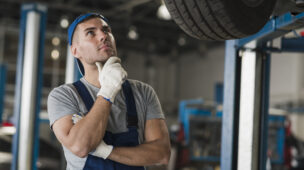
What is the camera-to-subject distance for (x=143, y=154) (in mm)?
1655

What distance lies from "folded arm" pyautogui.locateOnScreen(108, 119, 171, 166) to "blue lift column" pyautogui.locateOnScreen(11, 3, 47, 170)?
2.76 meters

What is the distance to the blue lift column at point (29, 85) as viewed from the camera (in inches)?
164

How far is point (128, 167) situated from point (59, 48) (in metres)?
13.9

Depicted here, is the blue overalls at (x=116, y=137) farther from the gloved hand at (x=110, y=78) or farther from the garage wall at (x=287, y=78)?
the garage wall at (x=287, y=78)

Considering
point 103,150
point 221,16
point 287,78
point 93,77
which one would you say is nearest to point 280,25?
point 221,16

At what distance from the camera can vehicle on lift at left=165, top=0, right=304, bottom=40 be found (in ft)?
4.85

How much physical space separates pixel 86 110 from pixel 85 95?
0.25ft

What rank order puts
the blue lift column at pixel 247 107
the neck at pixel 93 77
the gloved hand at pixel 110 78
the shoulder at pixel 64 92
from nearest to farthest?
the gloved hand at pixel 110 78, the shoulder at pixel 64 92, the neck at pixel 93 77, the blue lift column at pixel 247 107

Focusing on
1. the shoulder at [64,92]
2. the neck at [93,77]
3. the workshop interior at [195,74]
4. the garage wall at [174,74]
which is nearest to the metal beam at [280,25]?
the workshop interior at [195,74]

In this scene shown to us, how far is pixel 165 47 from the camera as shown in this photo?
1723 centimetres

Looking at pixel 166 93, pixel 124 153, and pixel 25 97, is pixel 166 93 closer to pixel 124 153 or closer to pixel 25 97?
pixel 25 97

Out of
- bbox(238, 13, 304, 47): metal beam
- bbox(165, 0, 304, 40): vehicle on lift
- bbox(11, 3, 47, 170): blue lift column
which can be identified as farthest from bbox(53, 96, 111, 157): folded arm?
bbox(11, 3, 47, 170): blue lift column

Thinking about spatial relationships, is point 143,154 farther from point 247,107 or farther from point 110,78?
point 247,107

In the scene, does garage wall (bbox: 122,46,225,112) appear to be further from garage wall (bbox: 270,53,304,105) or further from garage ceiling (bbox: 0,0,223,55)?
garage wall (bbox: 270,53,304,105)
